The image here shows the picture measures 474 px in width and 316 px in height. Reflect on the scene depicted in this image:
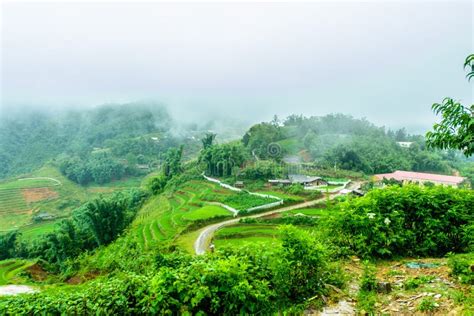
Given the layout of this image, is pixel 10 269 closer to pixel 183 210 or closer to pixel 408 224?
pixel 183 210

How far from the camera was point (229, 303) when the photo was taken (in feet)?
10.1

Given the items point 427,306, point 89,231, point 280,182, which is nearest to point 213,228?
point 89,231

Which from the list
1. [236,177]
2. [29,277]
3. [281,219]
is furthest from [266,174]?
[29,277]

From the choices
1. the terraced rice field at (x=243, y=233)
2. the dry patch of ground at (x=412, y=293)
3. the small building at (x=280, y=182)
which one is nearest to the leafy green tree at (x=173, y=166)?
the small building at (x=280, y=182)

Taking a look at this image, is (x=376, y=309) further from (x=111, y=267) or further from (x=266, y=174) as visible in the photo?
(x=266, y=174)

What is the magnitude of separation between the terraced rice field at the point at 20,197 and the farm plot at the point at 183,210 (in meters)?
27.0

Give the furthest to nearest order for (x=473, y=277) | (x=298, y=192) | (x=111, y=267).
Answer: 1. (x=298, y=192)
2. (x=111, y=267)
3. (x=473, y=277)

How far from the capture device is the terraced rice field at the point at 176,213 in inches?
934

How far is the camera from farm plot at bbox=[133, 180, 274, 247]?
23.9 m

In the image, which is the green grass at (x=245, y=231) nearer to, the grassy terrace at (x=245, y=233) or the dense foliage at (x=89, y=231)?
the grassy terrace at (x=245, y=233)

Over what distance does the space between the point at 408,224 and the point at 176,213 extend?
84.8 feet

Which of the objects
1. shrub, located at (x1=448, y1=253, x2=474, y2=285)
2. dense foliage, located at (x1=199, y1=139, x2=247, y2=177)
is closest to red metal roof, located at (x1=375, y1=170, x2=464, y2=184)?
dense foliage, located at (x1=199, y1=139, x2=247, y2=177)

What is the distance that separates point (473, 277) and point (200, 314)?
356 cm

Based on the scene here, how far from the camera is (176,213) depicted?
28.8 metres
